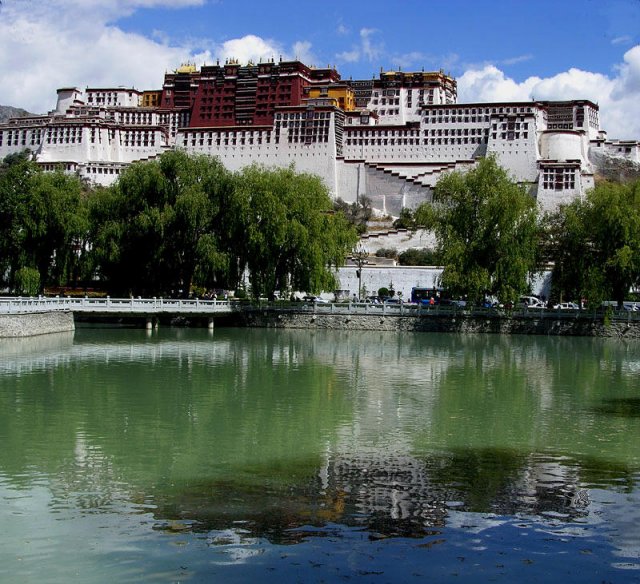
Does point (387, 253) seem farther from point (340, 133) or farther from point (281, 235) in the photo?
point (281, 235)

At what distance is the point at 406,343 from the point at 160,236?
11496 millimetres

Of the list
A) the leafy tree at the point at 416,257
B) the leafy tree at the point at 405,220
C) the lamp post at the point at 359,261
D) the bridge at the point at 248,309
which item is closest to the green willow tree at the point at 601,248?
the bridge at the point at 248,309

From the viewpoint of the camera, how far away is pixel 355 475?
1278 centimetres

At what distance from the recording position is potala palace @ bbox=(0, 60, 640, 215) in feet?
263

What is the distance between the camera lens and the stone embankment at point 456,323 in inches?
1538

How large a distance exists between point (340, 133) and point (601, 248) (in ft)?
159

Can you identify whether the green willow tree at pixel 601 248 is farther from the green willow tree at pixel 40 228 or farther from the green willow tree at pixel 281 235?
the green willow tree at pixel 40 228

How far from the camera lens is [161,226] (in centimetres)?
3922

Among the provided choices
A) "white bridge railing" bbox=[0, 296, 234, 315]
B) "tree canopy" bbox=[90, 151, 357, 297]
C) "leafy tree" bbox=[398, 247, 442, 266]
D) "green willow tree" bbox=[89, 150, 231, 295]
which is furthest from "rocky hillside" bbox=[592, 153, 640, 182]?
"white bridge railing" bbox=[0, 296, 234, 315]

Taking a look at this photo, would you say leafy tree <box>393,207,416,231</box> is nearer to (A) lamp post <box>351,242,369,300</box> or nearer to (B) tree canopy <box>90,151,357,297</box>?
(A) lamp post <box>351,242,369,300</box>

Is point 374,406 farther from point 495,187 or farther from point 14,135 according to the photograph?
point 14,135

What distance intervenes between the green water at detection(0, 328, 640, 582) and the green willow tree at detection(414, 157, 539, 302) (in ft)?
44.8

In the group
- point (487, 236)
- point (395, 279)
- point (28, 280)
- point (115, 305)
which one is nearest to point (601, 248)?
point (487, 236)

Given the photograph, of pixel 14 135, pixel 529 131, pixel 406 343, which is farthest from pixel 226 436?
pixel 14 135
